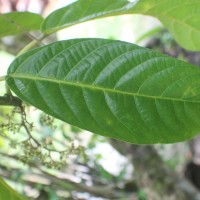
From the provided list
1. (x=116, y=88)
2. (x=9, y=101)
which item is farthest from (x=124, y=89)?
(x=9, y=101)

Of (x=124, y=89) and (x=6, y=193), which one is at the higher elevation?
(x=124, y=89)

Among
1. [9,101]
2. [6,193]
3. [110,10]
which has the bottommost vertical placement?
[6,193]

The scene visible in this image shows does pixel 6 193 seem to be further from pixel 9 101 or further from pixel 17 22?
pixel 17 22

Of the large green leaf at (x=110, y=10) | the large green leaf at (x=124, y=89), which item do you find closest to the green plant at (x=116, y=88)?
A: the large green leaf at (x=124, y=89)

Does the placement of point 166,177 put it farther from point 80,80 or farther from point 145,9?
point 80,80

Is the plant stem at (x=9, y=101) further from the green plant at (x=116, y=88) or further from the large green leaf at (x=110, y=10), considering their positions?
the large green leaf at (x=110, y=10)

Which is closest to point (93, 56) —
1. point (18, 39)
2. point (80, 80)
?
point (80, 80)

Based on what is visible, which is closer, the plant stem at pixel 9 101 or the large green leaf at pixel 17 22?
the plant stem at pixel 9 101

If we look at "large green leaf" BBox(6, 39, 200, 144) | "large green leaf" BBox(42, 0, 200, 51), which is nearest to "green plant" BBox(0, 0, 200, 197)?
"large green leaf" BBox(6, 39, 200, 144)
